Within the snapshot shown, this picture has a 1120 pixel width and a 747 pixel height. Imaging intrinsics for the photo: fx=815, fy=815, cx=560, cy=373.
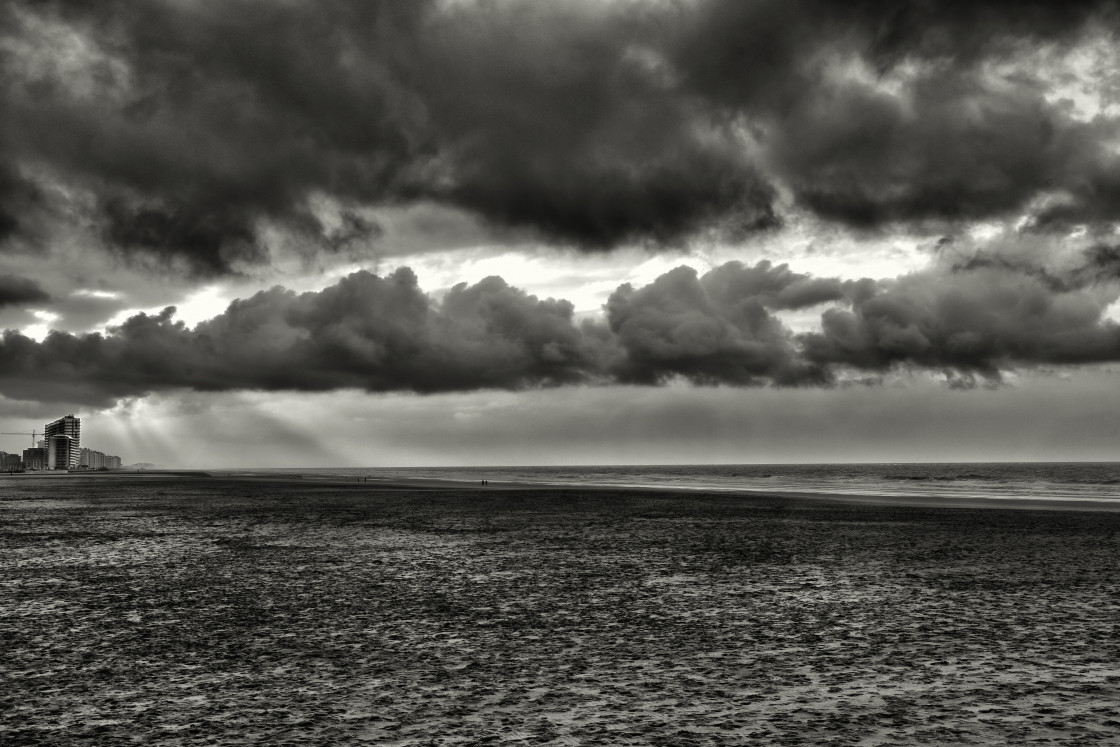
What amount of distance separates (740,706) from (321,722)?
3566 mm

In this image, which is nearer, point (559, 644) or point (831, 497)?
point (559, 644)

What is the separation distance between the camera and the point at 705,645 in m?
9.69

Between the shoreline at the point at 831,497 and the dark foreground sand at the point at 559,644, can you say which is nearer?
the dark foreground sand at the point at 559,644

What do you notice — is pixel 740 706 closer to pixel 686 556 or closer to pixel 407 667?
pixel 407 667

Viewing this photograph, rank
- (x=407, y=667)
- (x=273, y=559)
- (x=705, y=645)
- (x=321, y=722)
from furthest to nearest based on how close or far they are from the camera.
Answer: (x=273, y=559) → (x=705, y=645) → (x=407, y=667) → (x=321, y=722)

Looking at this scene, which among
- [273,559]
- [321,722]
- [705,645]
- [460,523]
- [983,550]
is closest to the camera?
[321,722]

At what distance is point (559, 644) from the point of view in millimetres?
9773

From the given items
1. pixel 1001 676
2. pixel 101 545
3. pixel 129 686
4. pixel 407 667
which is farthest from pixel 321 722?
pixel 101 545

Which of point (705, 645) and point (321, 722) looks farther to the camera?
point (705, 645)

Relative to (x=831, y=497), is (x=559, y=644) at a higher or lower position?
higher

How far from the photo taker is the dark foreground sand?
21.8ft

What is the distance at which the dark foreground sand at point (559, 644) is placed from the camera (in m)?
6.65

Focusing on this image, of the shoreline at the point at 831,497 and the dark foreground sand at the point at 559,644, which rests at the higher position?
the dark foreground sand at the point at 559,644

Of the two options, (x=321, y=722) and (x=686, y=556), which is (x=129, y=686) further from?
(x=686, y=556)
